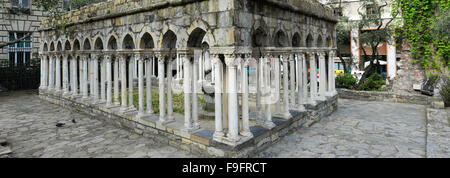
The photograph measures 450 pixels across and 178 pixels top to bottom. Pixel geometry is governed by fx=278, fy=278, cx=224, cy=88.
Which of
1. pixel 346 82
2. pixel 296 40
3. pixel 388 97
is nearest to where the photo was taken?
pixel 296 40

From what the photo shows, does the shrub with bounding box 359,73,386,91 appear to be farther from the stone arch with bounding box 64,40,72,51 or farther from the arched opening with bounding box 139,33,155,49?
the stone arch with bounding box 64,40,72,51

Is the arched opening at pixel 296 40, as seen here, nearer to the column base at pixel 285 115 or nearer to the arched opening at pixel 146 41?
the column base at pixel 285 115

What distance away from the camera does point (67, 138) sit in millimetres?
7246

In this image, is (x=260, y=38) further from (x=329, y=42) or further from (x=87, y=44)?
(x=87, y=44)

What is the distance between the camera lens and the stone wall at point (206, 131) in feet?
18.2

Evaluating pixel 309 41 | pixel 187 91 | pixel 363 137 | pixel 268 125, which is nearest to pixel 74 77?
pixel 187 91

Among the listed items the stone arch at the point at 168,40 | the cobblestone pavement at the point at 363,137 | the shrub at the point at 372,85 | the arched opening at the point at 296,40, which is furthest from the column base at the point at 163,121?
the shrub at the point at 372,85

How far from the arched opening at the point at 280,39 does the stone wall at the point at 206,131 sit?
6.52 feet

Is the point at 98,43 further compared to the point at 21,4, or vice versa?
the point at 21,4

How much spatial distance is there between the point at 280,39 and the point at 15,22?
56.6 ft

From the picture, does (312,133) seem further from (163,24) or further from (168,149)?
(163,24)

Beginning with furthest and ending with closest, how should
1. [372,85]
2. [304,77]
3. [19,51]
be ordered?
[19,51] → [372,85] → [304,77]

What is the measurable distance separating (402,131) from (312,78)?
2.90 meters

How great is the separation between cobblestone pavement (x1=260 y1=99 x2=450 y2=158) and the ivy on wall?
13.8 ft
